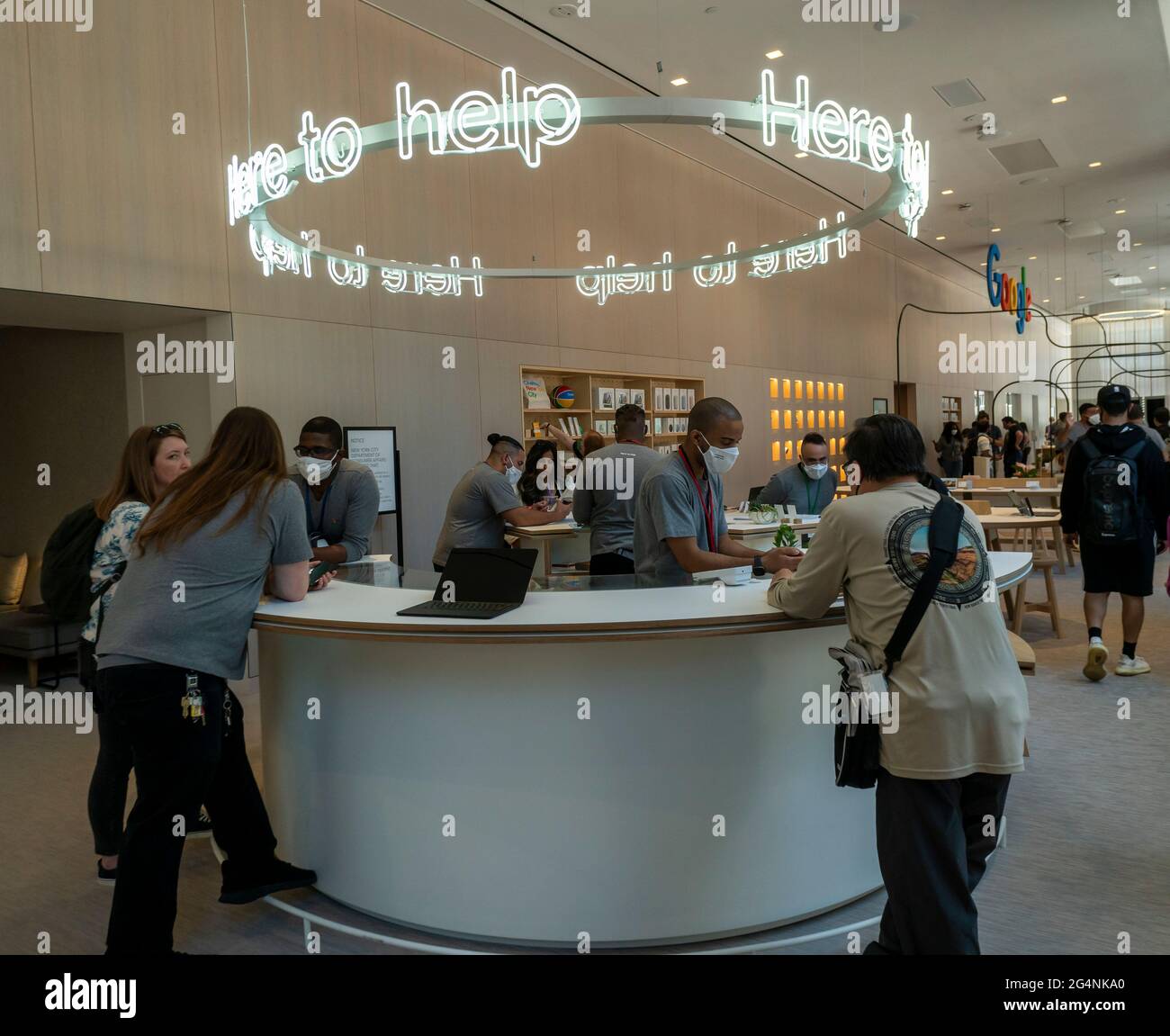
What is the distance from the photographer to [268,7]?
645 cm

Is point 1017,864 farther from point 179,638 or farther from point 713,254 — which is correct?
point 713,254

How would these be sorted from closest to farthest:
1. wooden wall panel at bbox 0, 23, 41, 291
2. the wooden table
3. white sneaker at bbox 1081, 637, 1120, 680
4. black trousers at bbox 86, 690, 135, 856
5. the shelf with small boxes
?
black trousers at bbox 86, 690, 135, 856 → wooden wall panel at bbox 0, 23, 41, 291 → white sneaker at bbox 1081, 637, 1120, 680 → the wooden table → the shelf with small boxes

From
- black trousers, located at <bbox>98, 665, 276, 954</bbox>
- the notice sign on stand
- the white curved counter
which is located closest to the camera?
black trousers, located at <bbox>98, 665, 276, 954</bbox>

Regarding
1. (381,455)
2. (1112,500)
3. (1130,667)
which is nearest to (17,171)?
(381,455)

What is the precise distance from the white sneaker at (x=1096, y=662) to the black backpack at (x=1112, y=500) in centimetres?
71

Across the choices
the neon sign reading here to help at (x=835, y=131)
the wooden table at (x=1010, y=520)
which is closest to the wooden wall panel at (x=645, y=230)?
the wooden table at (x=1010, y=520)

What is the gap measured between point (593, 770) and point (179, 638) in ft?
4.11

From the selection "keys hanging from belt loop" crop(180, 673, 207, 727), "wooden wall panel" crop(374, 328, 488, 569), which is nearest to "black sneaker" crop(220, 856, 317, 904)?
"keys hanging from belt loop" crop(180, 673, 207, 727)

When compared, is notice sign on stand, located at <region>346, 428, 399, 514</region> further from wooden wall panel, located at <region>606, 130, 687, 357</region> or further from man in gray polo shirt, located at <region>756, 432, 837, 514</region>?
wooden wall panel, located at <region>606, 130, 687, 357</region>

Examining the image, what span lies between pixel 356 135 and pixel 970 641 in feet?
10.0

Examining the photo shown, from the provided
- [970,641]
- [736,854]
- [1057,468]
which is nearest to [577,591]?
[736,854]

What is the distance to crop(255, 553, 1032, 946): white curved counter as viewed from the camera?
2.71 metres

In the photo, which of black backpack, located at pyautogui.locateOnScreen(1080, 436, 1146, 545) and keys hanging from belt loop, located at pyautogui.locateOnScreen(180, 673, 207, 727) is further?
black backpack, located at pyautogui.locateOnScreen(1080, 436, 1146, 545)

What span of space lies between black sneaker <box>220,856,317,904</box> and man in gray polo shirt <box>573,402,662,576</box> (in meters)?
2.58
